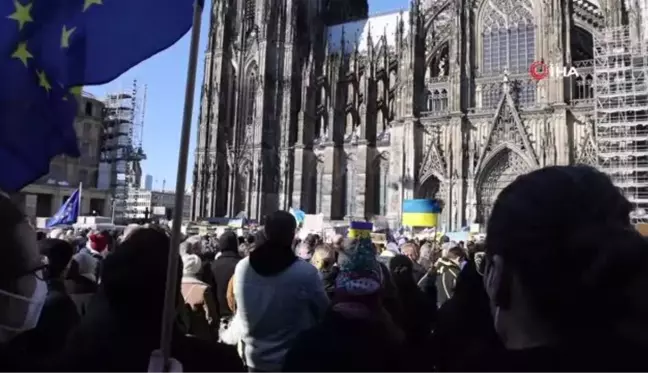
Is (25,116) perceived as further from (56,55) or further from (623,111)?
(623,111)

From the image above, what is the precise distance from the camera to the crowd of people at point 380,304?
1225mm

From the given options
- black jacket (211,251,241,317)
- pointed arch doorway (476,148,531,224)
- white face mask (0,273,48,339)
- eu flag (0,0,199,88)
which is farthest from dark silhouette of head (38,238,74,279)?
pointed arch doorway (476,148,531,224)

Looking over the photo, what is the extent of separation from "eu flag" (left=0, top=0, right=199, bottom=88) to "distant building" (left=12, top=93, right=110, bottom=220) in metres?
44.3

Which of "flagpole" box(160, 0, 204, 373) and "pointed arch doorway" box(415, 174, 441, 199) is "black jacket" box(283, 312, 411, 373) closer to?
"flagpole" box(160, 0, 204, 373)

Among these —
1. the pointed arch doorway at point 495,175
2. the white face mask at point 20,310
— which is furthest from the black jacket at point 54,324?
the pointed arch doorway at point 495,175

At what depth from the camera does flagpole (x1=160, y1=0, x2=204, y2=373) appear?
1.81 meters

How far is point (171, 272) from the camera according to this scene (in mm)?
1885

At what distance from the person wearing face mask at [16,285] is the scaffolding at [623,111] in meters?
25.6

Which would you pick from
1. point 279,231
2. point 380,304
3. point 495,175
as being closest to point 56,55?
point 279,231

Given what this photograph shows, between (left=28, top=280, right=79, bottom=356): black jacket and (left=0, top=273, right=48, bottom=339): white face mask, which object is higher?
(left=0, top=273, right=48, bottom=339): white face mask

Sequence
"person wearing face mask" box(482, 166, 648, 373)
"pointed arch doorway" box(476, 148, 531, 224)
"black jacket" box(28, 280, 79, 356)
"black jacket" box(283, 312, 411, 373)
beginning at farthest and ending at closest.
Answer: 1. "pointed arch doorway" box(476, 148, 531, 224)
2. "black jacket" box(28, 280, 79, 356)
3. "black jacket" box(283, 312, 411, 373)
4. "person wearing face mask" box(482, 166, 648, 373)

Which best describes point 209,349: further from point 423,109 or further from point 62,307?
point 423,109

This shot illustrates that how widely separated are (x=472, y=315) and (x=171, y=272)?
1818 millimetres

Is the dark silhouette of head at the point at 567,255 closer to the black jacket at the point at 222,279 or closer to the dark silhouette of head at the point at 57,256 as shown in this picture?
the dark silhouette of head at the point at 57,256
